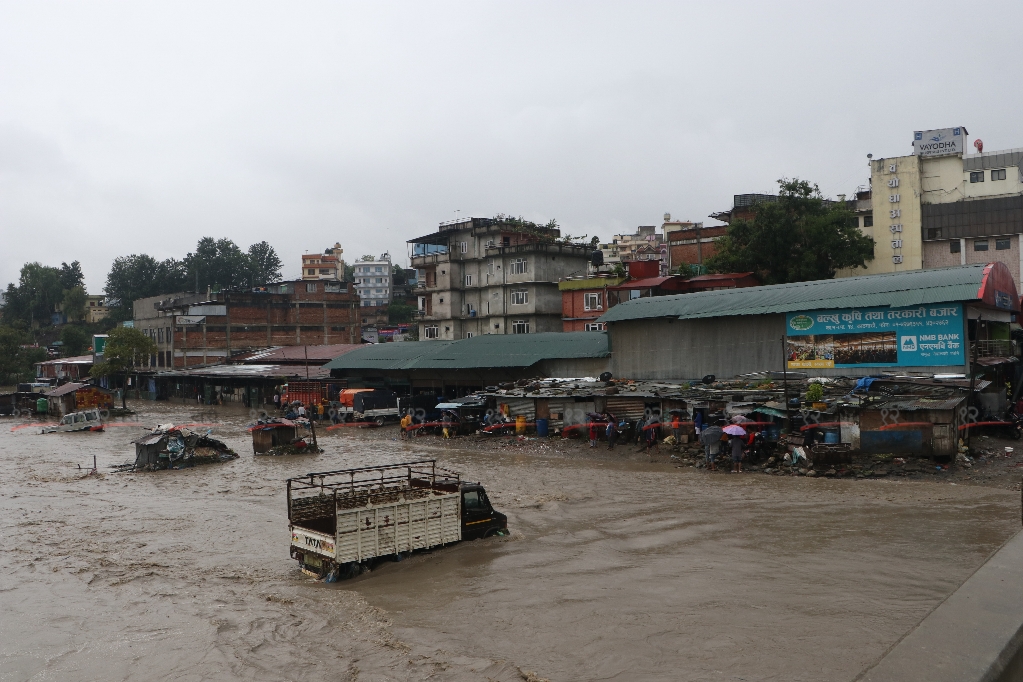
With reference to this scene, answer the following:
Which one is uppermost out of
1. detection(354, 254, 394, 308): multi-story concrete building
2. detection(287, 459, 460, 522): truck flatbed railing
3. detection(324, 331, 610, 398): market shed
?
detection(354, 254, 394, 308): multi-story concrete building

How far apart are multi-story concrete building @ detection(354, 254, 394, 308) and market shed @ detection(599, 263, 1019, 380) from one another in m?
102

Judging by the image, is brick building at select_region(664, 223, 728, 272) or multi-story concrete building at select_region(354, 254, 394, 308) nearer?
brick building at select_region(664, 223, 728, 272)

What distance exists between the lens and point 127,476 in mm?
27594

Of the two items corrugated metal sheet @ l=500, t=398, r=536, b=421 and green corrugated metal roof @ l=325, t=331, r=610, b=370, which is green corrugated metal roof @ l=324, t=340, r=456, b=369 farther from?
corrugated metal sheet @ l=500, t=398, r=536, b=421

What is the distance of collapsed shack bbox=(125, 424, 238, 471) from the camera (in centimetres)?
2852

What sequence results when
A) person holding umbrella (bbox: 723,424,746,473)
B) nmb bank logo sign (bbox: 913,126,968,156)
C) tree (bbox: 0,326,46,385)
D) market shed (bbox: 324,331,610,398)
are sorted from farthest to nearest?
tree (bbox: 0,326,46,385) < nmb bank logo sign (bbox: 913,126,968,156) < market shed (bbox: 324,331,610,398) < person holding umbrella (bbox: 723,424,746,473)

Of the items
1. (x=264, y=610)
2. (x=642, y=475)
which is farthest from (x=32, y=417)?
(x=264, y=610)

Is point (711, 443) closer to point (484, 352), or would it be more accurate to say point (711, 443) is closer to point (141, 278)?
point (484, 352)

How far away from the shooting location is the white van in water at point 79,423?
45.2 m

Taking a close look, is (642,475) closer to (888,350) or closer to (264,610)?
(888,350)

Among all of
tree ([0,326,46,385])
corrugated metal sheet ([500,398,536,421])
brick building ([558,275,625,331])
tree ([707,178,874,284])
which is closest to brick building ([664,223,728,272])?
brick building ([558,275,625,331])

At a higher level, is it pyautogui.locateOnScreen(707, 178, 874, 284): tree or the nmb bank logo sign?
the nmb bank logo sign

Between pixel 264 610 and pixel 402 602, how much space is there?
2.20 metres

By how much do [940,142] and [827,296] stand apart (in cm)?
3578
